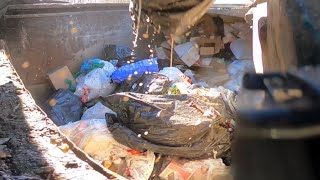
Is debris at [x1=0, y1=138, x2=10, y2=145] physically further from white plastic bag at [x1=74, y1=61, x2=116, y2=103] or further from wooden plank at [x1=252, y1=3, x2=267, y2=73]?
white plastic bag at [x1=74, y1=61, x2=116, y2=103]

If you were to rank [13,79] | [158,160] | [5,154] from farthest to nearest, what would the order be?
1. [158,160]
2. [13,79]
3. [5,154]

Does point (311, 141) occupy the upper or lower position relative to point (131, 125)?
upper

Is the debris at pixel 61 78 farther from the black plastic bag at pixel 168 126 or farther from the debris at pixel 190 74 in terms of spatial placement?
the black plastic bag at pixel 168 126

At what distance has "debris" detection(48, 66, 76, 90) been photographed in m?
6.29

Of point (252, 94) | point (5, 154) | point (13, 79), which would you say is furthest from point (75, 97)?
point (252, 94)

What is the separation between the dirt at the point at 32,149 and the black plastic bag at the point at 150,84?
8.28 ft

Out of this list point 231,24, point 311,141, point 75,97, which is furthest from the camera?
point 231,24

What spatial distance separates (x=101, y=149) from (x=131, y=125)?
0.37m

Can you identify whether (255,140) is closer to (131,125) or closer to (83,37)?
(131,125)

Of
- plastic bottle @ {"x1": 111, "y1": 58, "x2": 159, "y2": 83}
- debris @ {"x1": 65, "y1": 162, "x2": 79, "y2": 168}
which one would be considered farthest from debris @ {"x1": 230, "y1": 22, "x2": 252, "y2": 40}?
debris @ {"x1": 65, "y1": 162, "x2": 79, "y2": 168}

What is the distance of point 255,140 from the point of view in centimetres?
70

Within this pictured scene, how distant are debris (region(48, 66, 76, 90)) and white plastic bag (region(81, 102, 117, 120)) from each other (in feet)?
3.34

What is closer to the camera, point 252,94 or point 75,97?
point 252,94

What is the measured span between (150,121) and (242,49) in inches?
98.1
